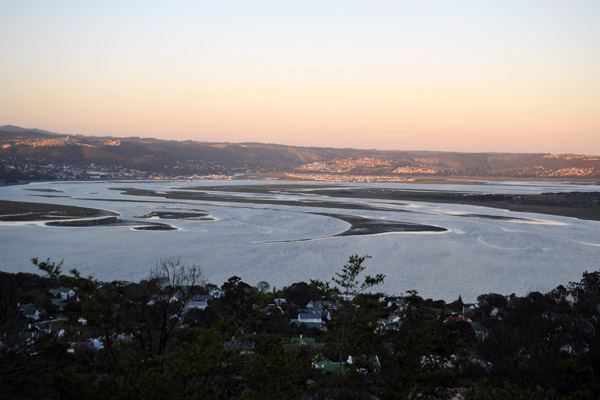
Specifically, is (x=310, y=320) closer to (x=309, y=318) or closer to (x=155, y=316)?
(x=309, y=318)

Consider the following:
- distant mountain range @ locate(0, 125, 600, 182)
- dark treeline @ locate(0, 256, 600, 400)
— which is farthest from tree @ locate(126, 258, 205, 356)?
distant mountain range @ locate(0, 125, 600, 182)

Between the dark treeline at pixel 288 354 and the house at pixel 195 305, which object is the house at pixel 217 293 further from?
the dark treeline at pixel 288 354

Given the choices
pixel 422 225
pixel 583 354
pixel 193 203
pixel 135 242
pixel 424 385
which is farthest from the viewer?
pixel 193 203

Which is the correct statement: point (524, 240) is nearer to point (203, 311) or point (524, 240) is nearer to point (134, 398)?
point (203, 311)

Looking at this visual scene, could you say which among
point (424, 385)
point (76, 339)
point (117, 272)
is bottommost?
point (117, 272)

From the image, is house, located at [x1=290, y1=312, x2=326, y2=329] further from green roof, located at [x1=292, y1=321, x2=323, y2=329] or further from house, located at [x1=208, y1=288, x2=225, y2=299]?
house, located at [x1=208, y1=288, x2=225, y2=299]

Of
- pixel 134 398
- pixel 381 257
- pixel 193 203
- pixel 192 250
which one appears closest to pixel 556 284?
pixel 381 257
